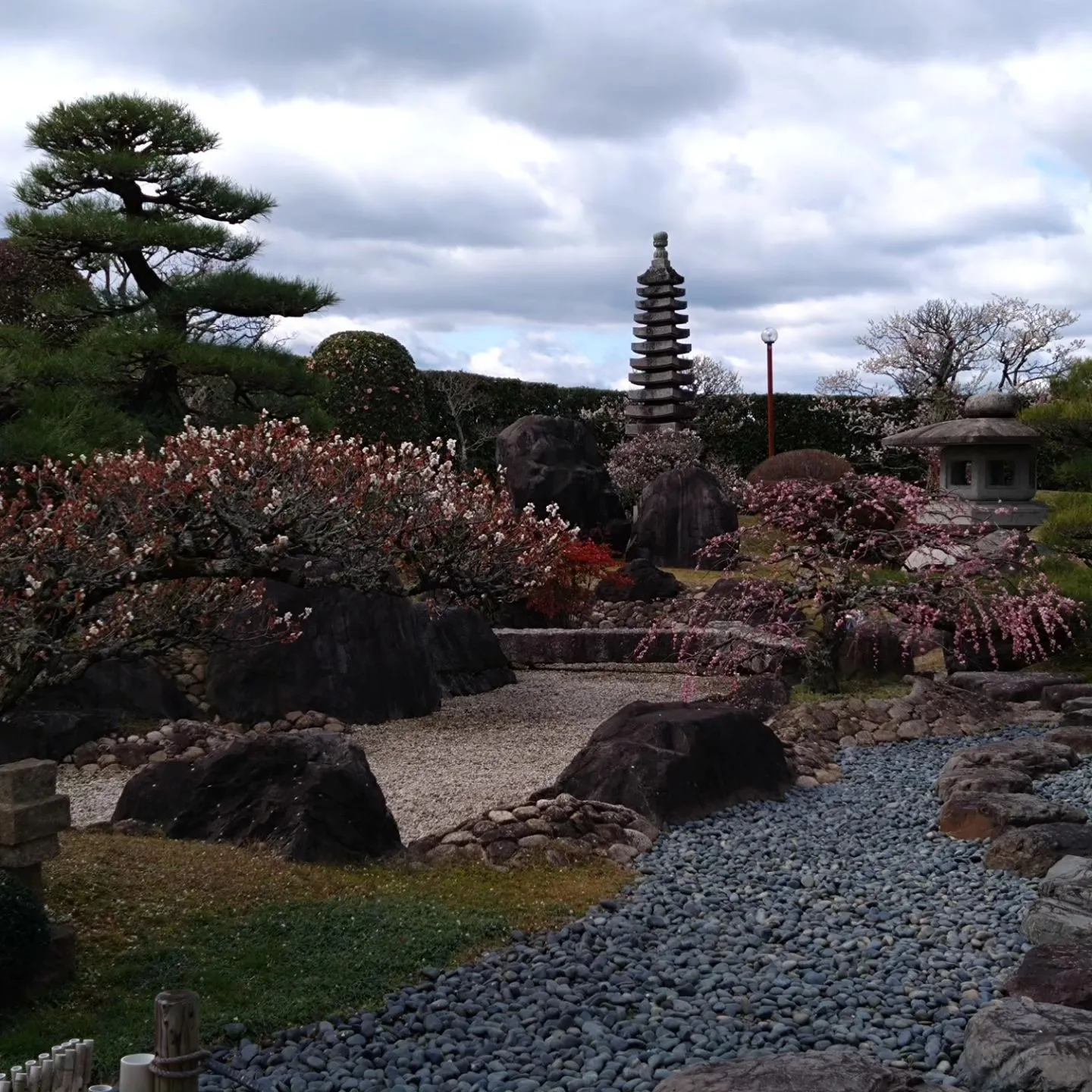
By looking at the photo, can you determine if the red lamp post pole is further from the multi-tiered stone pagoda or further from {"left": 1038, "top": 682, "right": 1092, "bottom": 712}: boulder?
{"left": 1038, "top": 682, "right": 1092, "bottom": 712}: boulder

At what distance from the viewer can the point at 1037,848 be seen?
6000 millimetres

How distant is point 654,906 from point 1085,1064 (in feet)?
7.71

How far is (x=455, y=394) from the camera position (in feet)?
77.4

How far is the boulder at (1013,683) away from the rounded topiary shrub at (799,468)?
9471mm

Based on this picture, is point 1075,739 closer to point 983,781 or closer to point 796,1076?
point 983,781

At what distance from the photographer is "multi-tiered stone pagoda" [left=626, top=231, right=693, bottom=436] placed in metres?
25.7

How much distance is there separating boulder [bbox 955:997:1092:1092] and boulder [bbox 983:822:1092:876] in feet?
6.82

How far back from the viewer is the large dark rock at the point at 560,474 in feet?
59.1

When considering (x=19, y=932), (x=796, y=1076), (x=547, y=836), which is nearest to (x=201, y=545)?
(x=19, y=932)

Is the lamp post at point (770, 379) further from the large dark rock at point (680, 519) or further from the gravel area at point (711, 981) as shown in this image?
the gravel area at point (711, 981)

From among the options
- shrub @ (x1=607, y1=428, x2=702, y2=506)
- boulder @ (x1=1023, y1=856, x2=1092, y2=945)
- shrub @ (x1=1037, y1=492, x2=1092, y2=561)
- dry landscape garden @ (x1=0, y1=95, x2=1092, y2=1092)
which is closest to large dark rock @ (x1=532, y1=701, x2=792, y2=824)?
dry landscape garden @ (x1=0, y1=95, x2=1092, y2=1092)

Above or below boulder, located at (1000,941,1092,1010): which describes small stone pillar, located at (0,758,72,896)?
above

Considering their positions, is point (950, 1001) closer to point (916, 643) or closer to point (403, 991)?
point (403, 991)

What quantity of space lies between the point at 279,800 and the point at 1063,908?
369cm
